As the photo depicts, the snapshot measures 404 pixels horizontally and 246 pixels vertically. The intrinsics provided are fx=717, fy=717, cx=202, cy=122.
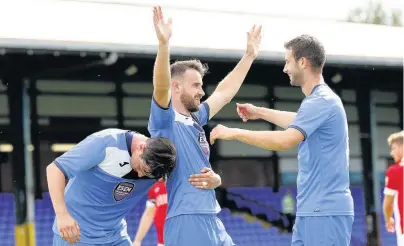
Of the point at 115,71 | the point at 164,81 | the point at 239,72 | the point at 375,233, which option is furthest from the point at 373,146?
the point at 164,81

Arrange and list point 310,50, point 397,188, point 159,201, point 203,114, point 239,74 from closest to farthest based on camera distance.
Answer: point 310,50 → point 203,114 → point 239,74 → point 397,188 → point 159,201

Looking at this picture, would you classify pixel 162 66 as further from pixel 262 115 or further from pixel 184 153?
pixel 262 115

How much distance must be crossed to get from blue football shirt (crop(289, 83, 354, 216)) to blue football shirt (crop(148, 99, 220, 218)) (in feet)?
2.01

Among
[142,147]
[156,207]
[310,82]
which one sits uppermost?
[310,82]

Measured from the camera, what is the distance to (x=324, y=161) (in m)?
4.34

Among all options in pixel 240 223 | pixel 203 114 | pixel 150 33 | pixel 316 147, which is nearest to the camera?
pixel 316 147

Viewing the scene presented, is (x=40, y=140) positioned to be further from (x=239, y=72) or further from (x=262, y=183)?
(x=239, y=72)

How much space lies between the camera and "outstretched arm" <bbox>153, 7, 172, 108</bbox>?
13.7 feet

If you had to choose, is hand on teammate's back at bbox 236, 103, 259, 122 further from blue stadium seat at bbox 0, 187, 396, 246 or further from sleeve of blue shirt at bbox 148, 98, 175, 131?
blue stadium seat at bbox 0, 187, 396, 246

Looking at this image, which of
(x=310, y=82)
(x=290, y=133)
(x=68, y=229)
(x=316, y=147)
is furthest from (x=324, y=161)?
(x=68, y=229)

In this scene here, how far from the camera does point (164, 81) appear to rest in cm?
418

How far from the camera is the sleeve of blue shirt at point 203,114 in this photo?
16.2ft

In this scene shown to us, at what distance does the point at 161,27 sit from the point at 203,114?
36.5 inches

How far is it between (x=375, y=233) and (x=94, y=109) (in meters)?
6.23
